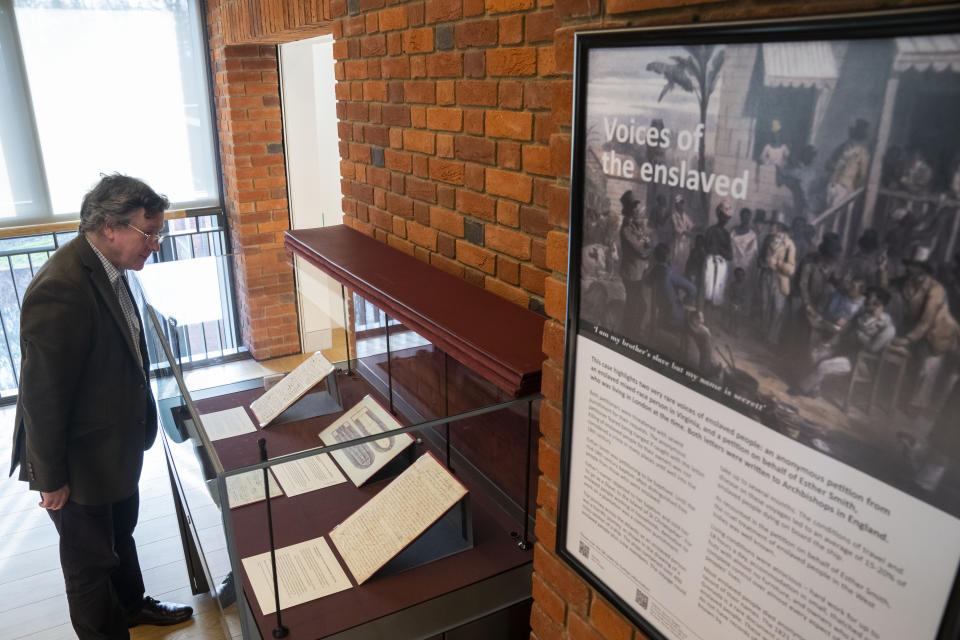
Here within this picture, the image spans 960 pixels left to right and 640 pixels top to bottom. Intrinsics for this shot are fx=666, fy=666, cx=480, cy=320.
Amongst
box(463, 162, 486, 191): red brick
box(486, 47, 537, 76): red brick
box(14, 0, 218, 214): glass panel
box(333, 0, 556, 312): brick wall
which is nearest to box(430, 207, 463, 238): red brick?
box(333, 0, 556, 312): brick wall

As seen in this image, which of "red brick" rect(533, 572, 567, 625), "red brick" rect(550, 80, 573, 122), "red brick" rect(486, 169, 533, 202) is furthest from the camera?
"red brick" rect(486, 169, 533, 202)

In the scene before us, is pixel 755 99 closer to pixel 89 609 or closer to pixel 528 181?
pixel 528 181

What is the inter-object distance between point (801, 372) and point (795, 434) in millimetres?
71

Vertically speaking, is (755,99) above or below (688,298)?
above

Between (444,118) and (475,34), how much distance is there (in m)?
0.29

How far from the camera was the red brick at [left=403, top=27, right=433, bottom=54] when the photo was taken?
6.52ft

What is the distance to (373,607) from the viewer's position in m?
1.51

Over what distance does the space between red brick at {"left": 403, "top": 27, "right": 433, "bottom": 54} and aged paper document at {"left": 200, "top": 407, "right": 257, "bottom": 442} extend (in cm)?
119

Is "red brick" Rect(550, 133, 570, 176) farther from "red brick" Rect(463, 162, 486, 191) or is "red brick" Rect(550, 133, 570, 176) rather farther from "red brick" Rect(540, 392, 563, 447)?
"red brick" Rect(463, 162, 486, 191)

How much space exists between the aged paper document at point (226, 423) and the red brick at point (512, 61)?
3.52 feet

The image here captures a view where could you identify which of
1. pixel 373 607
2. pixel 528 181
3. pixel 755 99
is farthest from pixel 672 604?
pixel 528 181

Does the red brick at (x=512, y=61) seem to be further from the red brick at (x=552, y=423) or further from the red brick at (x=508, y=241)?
the red brick at (x=552, y=423)

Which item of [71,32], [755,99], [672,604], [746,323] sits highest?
[71,32]

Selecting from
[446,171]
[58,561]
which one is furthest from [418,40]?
[58,561]
